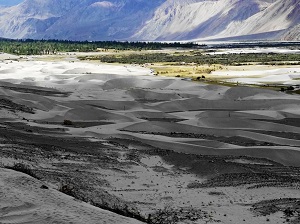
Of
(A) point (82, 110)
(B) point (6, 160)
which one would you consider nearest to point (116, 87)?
(A) point (82, 110)

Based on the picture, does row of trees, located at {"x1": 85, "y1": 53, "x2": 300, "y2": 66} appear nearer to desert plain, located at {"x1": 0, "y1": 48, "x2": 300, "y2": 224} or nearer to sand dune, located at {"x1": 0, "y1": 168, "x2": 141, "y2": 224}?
desert plain, located at {"x1": 0, "y1": 48, "x2": 300, "y2": 224}

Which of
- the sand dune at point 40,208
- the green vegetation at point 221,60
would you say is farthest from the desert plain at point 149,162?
the green vegetation at point 221,60

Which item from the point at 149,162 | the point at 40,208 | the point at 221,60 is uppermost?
the point at 40,208

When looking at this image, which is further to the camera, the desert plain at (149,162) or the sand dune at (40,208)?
the desert plain at (149,162)

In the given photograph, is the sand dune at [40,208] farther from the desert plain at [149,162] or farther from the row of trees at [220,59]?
the row of trees at [220,59]

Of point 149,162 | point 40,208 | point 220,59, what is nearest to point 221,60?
point 220,59

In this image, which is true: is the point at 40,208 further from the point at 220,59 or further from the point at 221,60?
the point at 220,59

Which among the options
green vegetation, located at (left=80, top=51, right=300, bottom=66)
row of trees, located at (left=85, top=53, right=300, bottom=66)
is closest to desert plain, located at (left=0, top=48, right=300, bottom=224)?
green vegetation, located at (left=80, top=51, right=300, bottom=66)

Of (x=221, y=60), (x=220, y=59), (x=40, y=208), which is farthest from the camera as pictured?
(x=220, y=59)

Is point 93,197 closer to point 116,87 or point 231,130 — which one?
point 231,130
